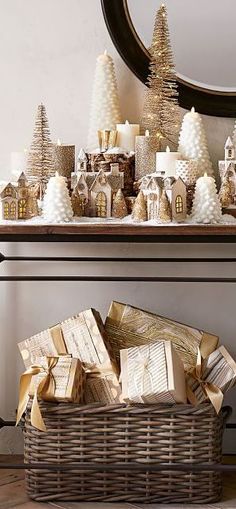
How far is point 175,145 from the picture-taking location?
3.13 m

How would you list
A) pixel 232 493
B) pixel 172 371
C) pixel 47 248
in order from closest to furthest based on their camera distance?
1. pixel 172 371
2. pixel 232 493
3. pixel 47 248

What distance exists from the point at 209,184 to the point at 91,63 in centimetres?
57

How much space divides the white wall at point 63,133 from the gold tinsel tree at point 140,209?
332 millimetres

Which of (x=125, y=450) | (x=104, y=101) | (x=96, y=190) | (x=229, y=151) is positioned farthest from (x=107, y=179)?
(x=125, y=450)

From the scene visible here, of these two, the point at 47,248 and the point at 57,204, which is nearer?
the point at 57,204

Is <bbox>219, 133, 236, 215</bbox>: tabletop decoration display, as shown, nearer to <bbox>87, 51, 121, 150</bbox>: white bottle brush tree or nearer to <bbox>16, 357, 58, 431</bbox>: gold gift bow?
<bbox>87, 51, 121, 150</bbox>: white bottle brush tree

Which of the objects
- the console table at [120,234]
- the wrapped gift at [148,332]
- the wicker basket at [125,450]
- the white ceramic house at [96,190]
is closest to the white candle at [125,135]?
the white ceramic house at [96,190]

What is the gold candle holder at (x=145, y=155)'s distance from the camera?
300 cm

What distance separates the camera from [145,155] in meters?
3.00

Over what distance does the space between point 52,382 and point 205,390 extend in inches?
16.5

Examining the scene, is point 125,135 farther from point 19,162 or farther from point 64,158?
point 19,162

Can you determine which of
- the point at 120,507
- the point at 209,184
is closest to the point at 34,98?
the point at 209,184

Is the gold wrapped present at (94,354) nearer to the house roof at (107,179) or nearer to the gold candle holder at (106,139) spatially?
the house roof at (107,179)

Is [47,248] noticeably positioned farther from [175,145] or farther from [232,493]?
[232,493]
